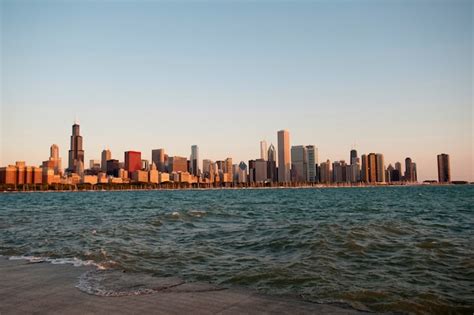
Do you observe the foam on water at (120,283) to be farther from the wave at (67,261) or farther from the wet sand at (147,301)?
the wave at (67,261)

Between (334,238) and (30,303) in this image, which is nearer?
(30,303)

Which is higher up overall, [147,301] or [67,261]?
[147,301]

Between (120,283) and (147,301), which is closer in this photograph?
(147,301)

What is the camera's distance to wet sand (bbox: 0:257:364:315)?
7.75m

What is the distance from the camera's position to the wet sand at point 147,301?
25.4 ft

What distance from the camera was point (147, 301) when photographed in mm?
8375

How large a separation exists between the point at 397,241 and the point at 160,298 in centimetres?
1405

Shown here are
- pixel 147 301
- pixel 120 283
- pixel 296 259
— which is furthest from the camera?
pixel 296 259

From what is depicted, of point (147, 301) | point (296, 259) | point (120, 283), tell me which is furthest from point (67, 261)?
point (296, 259)

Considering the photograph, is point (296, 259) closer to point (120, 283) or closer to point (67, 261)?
point (120, 283)

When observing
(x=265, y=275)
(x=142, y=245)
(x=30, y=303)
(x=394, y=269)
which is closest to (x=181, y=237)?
(x=142, y=245)

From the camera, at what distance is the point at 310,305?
28.0 ft

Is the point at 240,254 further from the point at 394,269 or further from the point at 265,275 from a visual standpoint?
the point at 394,269

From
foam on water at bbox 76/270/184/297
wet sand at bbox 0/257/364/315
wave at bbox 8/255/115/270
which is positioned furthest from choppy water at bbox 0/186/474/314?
wet sand at bbox 0/257/364/315
